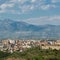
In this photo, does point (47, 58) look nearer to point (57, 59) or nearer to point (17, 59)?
point (57, 59)

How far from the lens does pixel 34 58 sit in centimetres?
3775

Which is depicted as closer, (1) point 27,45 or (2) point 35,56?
(2) point 35,56

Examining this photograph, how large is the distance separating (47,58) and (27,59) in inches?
107

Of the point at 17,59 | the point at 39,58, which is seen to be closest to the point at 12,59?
the point at 17,59

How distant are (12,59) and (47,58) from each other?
4387mm

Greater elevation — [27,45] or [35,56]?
[35,56]

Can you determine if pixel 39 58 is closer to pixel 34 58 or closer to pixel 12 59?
pixel 34 58

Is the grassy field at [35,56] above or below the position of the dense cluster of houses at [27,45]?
above

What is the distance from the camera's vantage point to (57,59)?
3822 cm

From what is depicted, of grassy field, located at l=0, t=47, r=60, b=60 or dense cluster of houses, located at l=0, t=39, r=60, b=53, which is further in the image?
dense cluster of houses, located at l=0, t=39, r=60, b=53

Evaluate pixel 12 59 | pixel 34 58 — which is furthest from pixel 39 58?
pixel 12 59

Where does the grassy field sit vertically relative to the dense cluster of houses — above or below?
above

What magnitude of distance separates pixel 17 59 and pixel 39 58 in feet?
8.85

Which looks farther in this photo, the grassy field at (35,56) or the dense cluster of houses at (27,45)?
the dense cluster of houses at (27,45)
